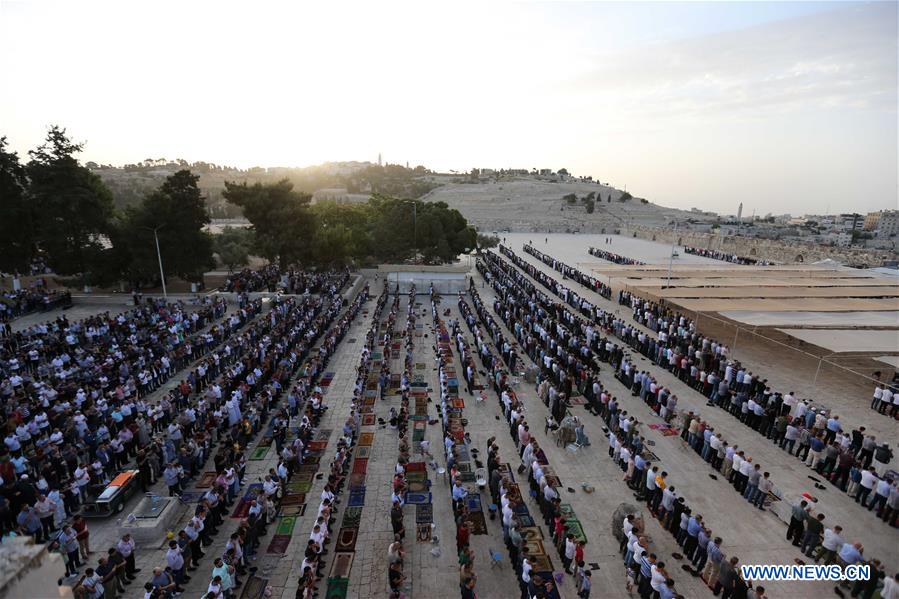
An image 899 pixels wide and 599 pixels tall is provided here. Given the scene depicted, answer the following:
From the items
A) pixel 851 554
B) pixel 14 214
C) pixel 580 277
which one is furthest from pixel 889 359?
pixel 14 214

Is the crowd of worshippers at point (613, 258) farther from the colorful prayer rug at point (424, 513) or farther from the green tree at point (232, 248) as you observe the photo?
the colorful prayer rug at point (424, 513)

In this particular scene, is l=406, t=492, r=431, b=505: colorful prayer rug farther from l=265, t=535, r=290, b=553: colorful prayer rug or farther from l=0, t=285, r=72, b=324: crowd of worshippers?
l=0, t=285, r=72, b=324: crowd of worshippers

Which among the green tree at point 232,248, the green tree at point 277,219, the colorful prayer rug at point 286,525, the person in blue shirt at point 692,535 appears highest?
the green tree at point 277,219

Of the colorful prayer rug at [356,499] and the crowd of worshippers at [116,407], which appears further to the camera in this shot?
the colorful prayer rug at [356,499]

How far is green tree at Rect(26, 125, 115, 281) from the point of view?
30.4m

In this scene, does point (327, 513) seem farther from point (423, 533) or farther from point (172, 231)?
point (172, 231)

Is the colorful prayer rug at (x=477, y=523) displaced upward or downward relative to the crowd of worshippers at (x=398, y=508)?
downward

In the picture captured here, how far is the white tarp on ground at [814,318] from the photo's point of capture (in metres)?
19.5

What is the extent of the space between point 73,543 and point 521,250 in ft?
187

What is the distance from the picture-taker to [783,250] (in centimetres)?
5409

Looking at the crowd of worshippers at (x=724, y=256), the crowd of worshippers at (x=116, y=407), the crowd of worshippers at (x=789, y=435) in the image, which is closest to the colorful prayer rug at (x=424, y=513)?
the crowd of worshippers at (x=116, y=407)

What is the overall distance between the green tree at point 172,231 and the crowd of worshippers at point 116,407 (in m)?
9.78

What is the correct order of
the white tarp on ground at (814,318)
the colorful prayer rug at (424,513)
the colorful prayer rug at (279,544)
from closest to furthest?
the colorful prayer rug at (279,544), the colorful prayer rug at (424,513), the white tarp on ground at (814,318)

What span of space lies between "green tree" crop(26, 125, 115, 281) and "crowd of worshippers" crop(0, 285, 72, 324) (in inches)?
110
